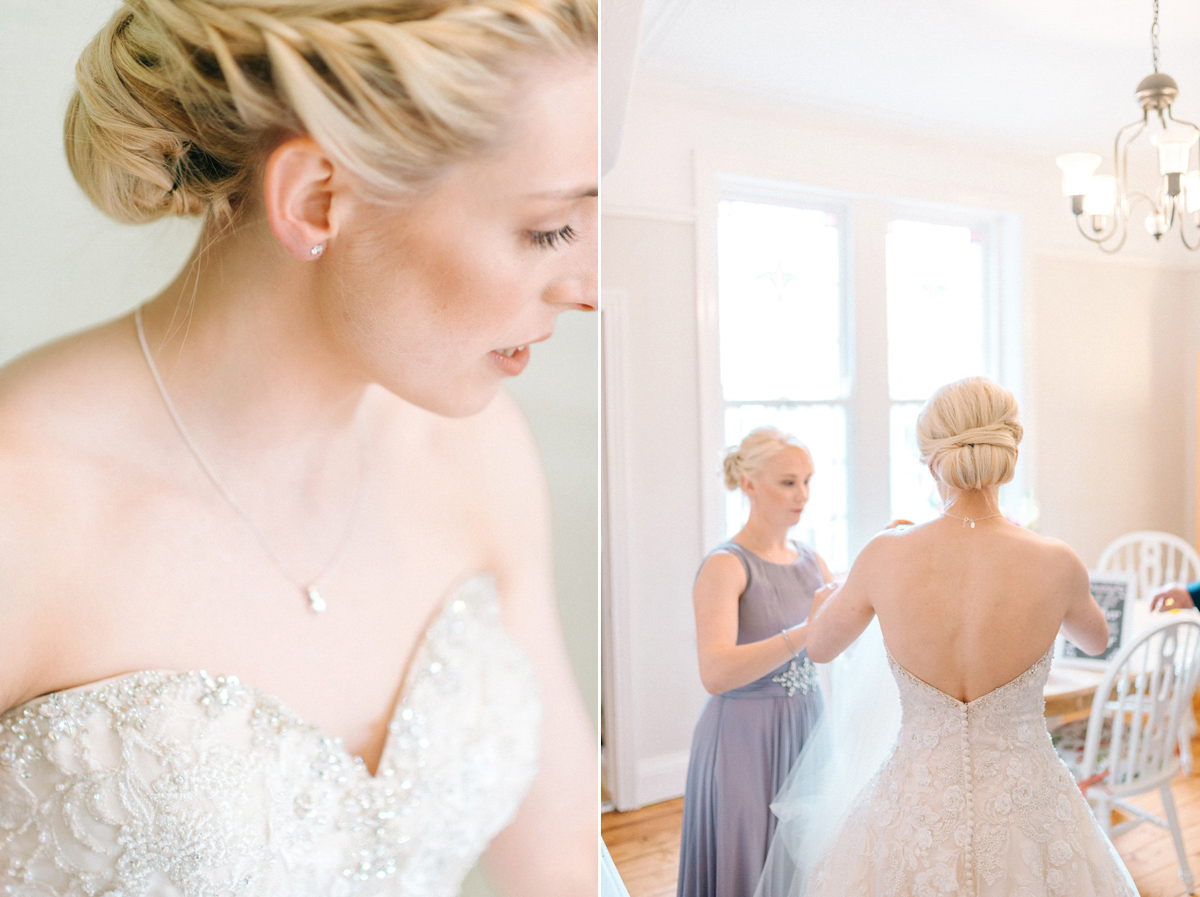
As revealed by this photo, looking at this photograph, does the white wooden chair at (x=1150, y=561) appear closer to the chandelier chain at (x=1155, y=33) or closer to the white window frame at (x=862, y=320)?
the white window frame at (x=862, y=320)

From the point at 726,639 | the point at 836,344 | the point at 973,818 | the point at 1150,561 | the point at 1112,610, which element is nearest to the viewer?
the point at 973,818

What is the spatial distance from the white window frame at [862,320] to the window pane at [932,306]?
0.07 metres

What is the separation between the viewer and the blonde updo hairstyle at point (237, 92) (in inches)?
22.8

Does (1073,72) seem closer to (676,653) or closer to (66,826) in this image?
(676,653)

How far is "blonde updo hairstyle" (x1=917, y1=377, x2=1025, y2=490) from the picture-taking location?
5.13ft

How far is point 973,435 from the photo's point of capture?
1568 mm

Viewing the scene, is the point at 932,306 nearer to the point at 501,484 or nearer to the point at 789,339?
the point at 789,339

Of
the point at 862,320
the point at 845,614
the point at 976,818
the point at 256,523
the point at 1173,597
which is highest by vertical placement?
the point at 862,320

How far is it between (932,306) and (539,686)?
355 cm

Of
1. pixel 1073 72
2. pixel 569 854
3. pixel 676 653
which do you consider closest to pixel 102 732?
pixel 569 854

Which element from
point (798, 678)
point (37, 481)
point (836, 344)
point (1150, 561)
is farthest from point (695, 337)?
point (1150, 561)

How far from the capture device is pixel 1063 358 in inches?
153

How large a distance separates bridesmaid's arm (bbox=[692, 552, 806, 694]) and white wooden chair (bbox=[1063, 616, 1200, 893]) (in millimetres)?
1188

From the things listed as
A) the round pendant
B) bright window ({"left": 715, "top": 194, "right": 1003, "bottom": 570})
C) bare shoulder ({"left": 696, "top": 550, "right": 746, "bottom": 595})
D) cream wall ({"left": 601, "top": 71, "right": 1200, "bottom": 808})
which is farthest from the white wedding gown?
bright window ({"left": 715, "top": 194, "right": 1003, "bottom": 570})
